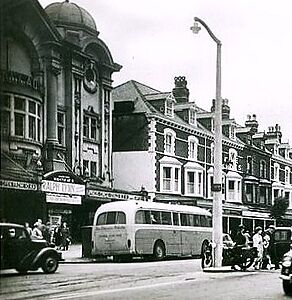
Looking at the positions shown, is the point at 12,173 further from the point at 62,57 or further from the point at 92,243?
the point at 92,243

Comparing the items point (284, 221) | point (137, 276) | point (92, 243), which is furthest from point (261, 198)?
point (92, 243)

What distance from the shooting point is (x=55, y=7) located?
2.07 meters

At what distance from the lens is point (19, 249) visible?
6.55 feet

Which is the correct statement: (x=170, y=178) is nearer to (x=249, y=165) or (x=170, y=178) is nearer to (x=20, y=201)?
(x=249, y=165)

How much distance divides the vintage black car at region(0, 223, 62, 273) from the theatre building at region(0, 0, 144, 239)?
4 centimetres

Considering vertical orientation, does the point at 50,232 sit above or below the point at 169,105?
below

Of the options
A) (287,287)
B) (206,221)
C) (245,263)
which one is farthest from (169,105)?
(245,263)

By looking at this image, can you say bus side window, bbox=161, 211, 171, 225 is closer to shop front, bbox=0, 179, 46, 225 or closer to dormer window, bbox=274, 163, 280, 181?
dormer window, bbox=274, 163, 280, 181

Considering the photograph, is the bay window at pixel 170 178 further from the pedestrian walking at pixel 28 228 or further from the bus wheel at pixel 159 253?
the pedestrian walking at pixel 28 228

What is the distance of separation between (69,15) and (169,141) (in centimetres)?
93

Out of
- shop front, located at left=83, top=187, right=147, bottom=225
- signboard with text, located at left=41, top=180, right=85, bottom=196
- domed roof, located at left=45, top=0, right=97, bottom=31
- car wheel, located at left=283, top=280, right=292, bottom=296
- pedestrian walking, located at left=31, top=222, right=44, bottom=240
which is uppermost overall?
domed roof, located at left=45, top=0, right=97, bottom=31

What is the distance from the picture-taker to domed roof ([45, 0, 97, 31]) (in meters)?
2.05

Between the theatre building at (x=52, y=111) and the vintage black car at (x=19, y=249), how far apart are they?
39mm

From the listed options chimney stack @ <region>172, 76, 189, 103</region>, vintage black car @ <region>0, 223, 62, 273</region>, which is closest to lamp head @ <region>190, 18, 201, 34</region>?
chimney stack @ <region>172, 76, 189, 103</region>
